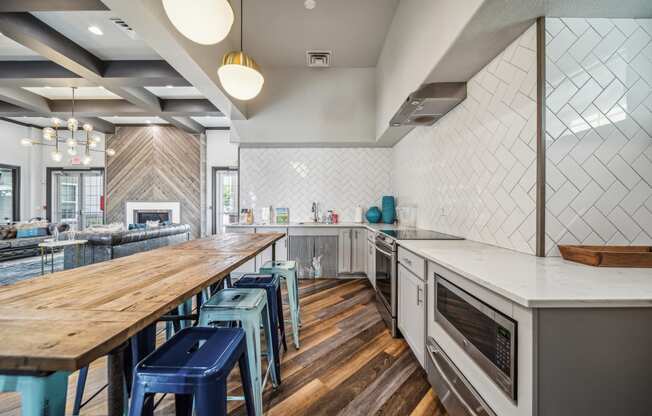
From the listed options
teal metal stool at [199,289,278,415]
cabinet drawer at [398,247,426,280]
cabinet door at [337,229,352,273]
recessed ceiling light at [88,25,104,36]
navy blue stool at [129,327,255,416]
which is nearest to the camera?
navy blue stool at [129,327,255,416]

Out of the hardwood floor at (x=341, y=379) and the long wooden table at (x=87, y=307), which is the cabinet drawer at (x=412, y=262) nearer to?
the hardwood floor at (x=341, y=379)

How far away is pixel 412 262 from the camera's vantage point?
1918mm

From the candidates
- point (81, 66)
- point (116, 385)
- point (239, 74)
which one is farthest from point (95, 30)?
point (116, 385)

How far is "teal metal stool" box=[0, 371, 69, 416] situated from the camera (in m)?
0.61

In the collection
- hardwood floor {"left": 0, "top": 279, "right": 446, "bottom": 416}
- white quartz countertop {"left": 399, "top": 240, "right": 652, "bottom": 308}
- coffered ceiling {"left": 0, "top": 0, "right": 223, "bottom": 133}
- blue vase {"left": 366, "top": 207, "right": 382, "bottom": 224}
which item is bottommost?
hardwood floor {"left": 0, "top": 279, "right": 446, "bottom": 416}

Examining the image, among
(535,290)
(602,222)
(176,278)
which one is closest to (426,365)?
(535,290)

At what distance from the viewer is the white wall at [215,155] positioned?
24.2 ft

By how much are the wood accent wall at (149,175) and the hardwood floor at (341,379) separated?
5.89 meters

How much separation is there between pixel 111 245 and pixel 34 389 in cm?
412

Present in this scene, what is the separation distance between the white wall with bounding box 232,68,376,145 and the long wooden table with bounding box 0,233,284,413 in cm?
319

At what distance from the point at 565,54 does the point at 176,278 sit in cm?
217

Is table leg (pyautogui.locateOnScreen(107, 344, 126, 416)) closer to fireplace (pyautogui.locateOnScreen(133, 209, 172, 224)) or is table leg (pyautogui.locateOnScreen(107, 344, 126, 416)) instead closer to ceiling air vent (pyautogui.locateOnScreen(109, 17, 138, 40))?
ceiling air vent (pyautogui.locateOnScreen(109, 17, 138, 40))

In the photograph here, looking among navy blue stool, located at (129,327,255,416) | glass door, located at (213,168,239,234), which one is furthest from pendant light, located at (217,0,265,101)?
glass door, located at (213,168,239,234)

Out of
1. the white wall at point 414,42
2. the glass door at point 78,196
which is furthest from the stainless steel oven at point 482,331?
the glass door at point 78,196
